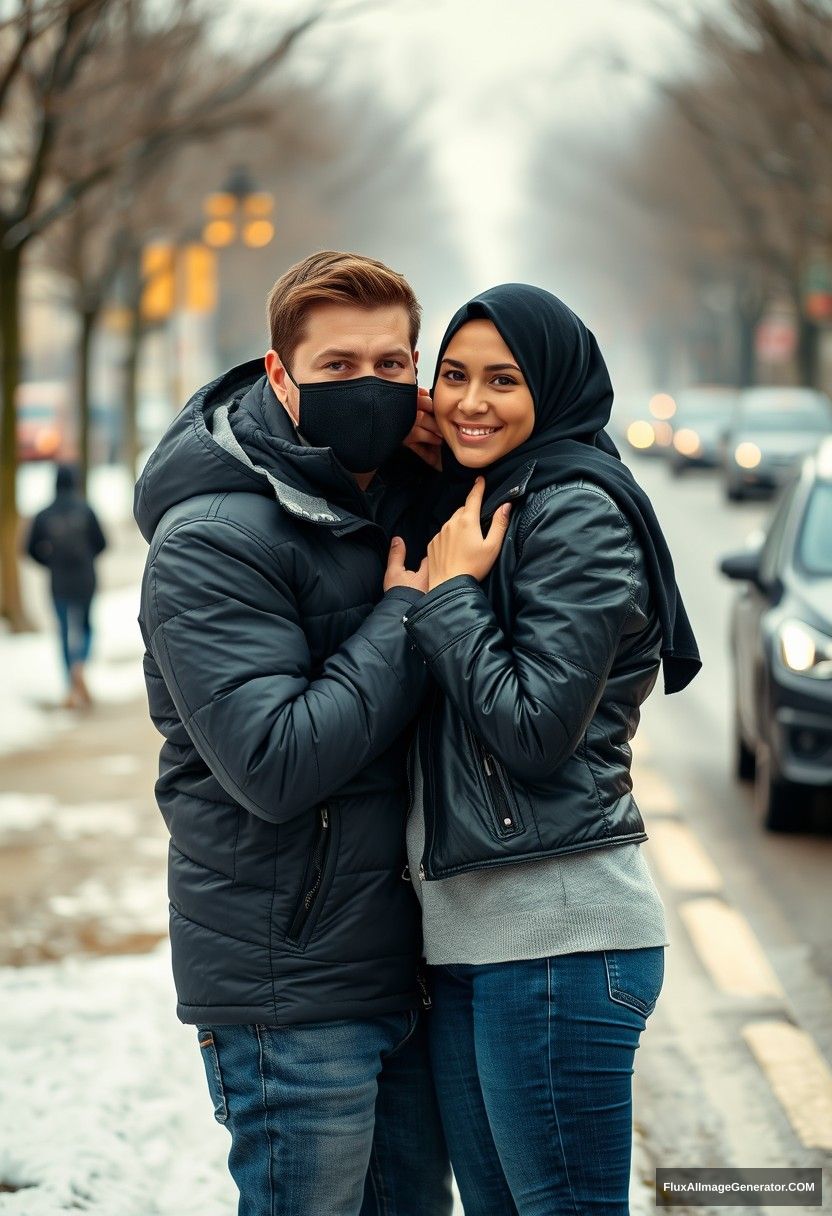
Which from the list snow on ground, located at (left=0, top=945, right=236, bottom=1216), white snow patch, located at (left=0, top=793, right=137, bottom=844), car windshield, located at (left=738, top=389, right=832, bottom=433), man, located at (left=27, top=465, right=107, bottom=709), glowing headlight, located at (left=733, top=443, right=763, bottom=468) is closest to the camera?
snow on ground, located at (left=0, top=945, right=236, bottom=1216)

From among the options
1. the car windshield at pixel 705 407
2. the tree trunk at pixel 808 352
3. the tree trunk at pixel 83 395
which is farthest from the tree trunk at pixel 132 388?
the tree trunk at pixel 808 352

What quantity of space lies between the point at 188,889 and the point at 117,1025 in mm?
2692

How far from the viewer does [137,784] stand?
936cm

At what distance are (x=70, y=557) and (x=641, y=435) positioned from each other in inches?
1374

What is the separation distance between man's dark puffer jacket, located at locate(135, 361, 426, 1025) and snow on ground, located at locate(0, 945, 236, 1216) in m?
1.53

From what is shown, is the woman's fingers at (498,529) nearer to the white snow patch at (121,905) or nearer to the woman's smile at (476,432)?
the woman's smile at (476,432)

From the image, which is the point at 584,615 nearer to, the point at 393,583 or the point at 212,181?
the point at 393,583

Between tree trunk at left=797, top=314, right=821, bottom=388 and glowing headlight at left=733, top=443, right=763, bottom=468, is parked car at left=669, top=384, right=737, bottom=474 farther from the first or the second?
tree trunk at left=797, top=314, right=821, bottom=388

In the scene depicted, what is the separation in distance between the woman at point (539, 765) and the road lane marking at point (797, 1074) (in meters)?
2.13

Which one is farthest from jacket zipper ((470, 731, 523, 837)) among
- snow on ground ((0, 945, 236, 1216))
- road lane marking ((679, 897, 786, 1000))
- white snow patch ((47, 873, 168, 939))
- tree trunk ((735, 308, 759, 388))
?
tree trunk ((735, 308, 759, 388))

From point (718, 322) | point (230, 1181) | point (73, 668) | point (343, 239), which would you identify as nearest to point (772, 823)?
point (230, 1181)

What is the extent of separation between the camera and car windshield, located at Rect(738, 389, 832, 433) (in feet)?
98.6

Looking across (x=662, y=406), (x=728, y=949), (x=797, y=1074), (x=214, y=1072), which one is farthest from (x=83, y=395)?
(x=662, y=406)

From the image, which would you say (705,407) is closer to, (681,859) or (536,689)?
(681,859)
